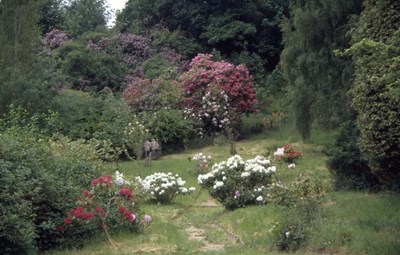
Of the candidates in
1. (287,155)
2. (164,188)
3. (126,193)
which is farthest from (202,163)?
(126,193)

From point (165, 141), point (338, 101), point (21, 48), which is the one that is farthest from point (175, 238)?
point (165, 141)

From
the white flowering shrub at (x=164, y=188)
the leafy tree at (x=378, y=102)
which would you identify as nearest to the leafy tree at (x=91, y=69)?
the white flowering shrub at (x=164, y=188)

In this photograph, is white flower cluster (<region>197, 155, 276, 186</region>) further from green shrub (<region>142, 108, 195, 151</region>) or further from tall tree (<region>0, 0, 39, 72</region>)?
green shrub (<region>142, 108, 195, 151</region>)

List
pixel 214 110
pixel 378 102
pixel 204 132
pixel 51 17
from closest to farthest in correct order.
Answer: pixel 378 102
pixel 214 110
pixel 204 132
pixel 51 17

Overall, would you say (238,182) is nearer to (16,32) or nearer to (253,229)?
(253,229)

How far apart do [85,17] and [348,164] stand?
28019 mm

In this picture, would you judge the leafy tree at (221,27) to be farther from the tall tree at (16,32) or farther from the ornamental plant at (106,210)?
the ornamental plant at (106,210)

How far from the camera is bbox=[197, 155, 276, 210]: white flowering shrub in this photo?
595 inches

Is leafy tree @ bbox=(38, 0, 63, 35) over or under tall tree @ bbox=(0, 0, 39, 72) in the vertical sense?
over

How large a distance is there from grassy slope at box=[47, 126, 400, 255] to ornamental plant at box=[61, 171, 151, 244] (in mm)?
273

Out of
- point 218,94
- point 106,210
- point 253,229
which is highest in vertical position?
point 218,94

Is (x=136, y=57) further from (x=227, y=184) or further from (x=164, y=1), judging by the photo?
(x=227, y=184)

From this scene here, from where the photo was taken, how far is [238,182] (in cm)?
1545

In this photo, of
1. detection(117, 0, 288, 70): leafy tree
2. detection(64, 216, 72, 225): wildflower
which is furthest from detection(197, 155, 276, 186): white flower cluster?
detection(117, 0, 288, 70): leafy tree
